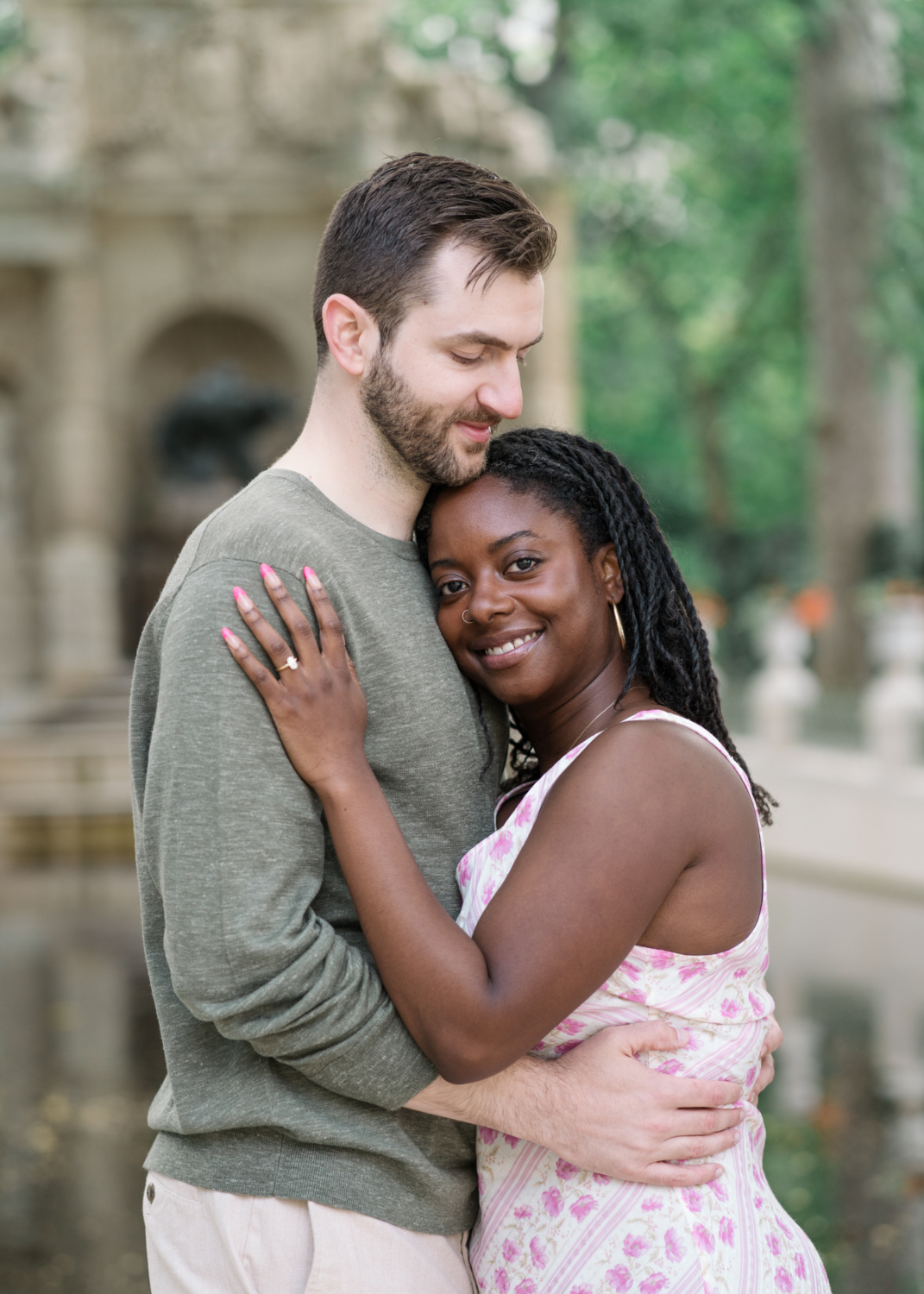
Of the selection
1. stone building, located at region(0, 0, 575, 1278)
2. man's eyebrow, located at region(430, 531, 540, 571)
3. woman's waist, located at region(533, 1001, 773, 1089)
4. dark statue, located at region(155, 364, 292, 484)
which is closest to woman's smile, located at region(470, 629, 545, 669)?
man's eyebrow, located at region(430, 531, 540, 571)

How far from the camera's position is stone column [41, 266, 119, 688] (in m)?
19.2

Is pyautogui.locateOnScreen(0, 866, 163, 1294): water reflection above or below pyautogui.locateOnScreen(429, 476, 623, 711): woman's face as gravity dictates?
below

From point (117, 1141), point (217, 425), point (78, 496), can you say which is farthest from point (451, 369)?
point (78, 496)

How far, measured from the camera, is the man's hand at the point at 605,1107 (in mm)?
2143

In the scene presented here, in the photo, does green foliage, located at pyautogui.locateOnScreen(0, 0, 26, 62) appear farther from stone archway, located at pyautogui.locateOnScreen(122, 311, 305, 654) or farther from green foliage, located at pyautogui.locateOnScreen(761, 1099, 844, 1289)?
green foliage, located at pyautogui.locateOnScreen(761, 1099, 844, 1289)

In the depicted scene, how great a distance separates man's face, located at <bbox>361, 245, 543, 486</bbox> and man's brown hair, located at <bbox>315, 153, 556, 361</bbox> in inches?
0.7

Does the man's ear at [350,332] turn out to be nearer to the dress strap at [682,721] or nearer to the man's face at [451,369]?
the man's face at [451,369]

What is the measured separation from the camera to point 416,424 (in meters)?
2.24

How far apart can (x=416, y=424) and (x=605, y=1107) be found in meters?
0.98

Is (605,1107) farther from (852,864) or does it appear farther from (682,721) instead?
(852,864)

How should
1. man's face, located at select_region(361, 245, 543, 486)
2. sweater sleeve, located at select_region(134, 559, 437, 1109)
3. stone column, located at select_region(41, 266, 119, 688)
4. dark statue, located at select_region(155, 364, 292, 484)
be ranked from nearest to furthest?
sweater sleeve, located at select_region(134, 559, 437, 1109) → man's face, located at select_region(361, 245, 543, 486) → dark statue, located at select_region(155, 364, 292, 484) → stone column, located at select_region(41, 266, 119, 688)

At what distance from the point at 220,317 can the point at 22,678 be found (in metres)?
5.27

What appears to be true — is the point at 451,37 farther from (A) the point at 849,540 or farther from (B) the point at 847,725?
(B) the point at 847,725

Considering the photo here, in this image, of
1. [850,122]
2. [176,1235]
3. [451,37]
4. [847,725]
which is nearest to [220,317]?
[451,37]
